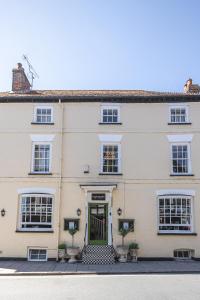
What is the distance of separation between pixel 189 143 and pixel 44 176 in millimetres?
7590

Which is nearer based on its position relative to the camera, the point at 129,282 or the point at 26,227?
the point at 129,282

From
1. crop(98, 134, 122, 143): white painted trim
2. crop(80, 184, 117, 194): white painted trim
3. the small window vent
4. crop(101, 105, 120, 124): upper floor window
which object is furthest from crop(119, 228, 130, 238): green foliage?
crop(101, 105, 120, 124): upper floor window

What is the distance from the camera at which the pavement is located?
14438mm

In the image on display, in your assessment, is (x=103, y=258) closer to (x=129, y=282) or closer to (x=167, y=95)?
(x=129, y=282)

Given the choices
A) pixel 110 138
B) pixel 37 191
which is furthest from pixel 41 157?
pixel 110 138

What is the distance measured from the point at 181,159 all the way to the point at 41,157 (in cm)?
721

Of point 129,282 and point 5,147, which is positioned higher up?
point 5,147

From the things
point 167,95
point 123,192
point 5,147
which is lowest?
point 123,192

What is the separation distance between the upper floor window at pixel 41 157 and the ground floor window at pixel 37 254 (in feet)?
13.0

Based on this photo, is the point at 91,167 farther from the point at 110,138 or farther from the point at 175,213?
the point at 175,213

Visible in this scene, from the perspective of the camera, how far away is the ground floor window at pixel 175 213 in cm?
1791

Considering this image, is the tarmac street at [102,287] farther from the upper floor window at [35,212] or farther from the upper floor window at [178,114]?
the upper floor window at [178,114]

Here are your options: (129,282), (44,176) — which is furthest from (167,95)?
(129,282)

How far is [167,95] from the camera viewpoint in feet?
61.1
